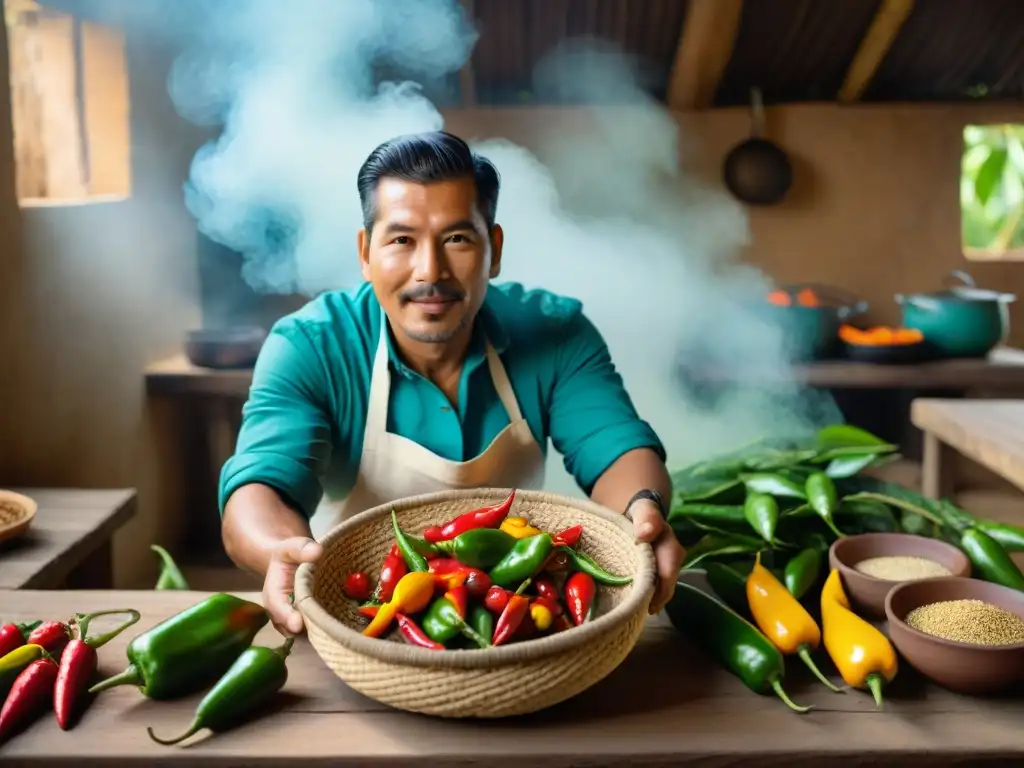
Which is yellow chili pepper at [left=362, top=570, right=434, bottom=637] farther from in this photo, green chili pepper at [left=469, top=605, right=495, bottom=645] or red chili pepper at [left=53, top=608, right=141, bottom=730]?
red chili pepper at [left=53, top=608, right=141, bottom=730]

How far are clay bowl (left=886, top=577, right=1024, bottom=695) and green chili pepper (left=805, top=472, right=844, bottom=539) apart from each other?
0.32m

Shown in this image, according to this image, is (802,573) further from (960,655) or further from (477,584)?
(477,584)

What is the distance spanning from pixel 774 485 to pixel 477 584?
0.75 meters

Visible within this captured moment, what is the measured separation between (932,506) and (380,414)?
3.54 ft

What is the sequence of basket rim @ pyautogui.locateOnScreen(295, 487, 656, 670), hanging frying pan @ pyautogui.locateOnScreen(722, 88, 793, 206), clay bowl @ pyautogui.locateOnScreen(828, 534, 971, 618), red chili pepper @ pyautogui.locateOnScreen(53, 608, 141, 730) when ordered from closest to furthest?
basket rim @ pyautogui.locateOnScreen(295, 487, 656, 670) < red chili pepper @ pyautogui.locateOnScreen(53, 608, 141, 730) < clay bowl @ pyautogui.locateOnScreen(828, 534, 971, 618) < hanging frying pan @ pyautogui.locateOnScreen(722, 88, 793, 206)

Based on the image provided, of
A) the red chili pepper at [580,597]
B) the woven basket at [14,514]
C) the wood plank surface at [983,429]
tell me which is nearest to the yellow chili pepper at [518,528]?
the red chili pepper at [580,597]

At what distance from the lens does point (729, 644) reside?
126 cm

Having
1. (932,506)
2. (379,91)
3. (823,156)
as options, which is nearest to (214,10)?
(379,91)

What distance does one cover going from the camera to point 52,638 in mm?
1260

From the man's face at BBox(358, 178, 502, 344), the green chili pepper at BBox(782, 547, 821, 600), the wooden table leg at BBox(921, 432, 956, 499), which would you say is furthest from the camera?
the wooden table leg at BBox(921, 432, 956, 499)

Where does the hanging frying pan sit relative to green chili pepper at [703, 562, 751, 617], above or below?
above

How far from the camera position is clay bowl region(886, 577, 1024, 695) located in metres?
1.15

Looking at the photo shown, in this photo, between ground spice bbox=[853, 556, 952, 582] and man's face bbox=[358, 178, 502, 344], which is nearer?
ground spice bbox=[853, 556, 952, 582]

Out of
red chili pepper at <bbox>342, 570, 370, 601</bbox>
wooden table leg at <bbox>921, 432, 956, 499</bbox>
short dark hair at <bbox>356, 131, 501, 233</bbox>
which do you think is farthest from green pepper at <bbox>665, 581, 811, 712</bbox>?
wooden table leg at <bbox>921, 432, 956, 499</bbox>
